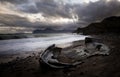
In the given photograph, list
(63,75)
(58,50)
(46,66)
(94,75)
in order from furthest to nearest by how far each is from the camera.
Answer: (58,50) < (46,66) < (63,75) < (94,75)

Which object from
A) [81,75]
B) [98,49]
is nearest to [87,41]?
[98,49]

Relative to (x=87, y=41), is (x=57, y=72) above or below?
below

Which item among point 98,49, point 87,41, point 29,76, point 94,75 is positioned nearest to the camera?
point 94,75

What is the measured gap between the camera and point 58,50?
41.2 ft

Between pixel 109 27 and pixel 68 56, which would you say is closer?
pixel 68 56

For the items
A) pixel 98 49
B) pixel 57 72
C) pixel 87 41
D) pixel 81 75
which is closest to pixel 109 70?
pixel 81 75

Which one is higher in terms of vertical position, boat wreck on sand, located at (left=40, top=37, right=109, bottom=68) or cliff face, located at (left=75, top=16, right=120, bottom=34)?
cliff face, located at (left=75, top=16, right=120, bottom=34)

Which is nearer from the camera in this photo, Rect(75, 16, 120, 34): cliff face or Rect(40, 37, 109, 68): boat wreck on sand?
Rect(40, 37, 109, 68): boat wreck on sand

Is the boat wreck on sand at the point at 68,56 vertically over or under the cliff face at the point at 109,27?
under

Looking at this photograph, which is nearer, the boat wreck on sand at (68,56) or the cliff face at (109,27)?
the boat wreck on sand at (68,56)

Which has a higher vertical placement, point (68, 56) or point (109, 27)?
point (109, 27)

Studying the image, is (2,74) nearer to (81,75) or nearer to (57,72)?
(57,72)

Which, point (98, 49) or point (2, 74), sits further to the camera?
point (98, 49)

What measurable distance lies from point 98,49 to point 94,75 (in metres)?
5.77
